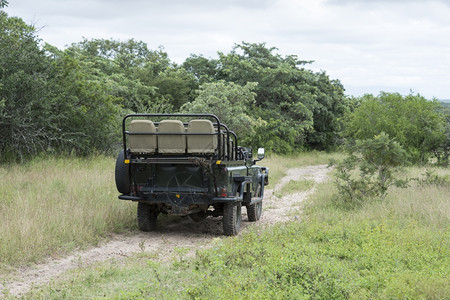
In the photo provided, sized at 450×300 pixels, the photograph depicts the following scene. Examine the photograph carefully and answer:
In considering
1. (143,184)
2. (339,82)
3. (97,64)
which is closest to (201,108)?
(97,64)

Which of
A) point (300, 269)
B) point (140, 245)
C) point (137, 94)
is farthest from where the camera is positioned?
point (137, 94)

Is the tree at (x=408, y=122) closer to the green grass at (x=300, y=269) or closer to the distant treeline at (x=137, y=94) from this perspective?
the distant treeline at (x=137, y=94)

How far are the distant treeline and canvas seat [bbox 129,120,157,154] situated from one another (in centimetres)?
572

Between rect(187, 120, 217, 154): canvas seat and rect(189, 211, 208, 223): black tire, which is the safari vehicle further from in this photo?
rect(189, 211, 208, 223): black tire

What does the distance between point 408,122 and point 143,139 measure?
21.3m

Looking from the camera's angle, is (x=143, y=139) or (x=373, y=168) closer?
(x=143, y=139)

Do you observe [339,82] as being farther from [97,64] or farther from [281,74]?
[97,64]

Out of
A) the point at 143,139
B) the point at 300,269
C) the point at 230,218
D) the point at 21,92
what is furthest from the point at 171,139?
the point at 21,92

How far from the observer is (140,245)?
7.62 m

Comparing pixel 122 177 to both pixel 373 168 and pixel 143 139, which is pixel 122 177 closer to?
pixel 143 139

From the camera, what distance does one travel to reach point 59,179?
11.6 metres

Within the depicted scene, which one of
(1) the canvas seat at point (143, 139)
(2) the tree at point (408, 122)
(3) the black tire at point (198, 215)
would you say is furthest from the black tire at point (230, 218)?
(2) the tree at point (408, 122)

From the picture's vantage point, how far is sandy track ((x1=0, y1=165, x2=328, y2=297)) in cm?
608

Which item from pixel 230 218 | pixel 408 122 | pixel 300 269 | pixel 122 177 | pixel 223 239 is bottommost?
pixel 223 239
